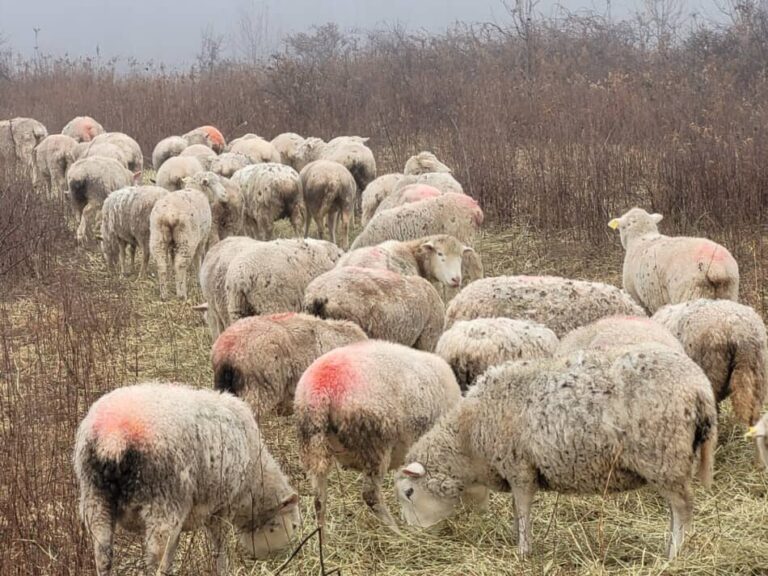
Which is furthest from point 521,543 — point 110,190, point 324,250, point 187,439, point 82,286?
point 110,190

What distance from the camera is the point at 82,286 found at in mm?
10609

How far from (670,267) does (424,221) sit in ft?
9.09

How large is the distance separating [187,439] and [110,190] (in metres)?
9.29

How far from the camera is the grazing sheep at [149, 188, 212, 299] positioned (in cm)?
1032

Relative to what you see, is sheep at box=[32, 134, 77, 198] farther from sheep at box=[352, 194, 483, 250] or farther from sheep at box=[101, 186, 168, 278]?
sheep at box=[352, 194, 483, 250]

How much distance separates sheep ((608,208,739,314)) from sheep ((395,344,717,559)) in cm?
307

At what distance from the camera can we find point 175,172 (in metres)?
13.1

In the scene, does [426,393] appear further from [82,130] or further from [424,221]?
[82,130]

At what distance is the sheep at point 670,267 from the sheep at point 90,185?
23.3ft

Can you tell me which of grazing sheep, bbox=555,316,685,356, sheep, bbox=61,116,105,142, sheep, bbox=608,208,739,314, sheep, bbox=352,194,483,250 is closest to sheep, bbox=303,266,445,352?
grazing sheep, bbox=555,316,685,356

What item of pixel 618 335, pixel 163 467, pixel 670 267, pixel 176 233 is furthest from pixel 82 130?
pixel 163 467

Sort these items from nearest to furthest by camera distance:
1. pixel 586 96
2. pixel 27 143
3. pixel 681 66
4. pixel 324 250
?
1. pixel 324 250
2. pixel 586 96
3. pixel 27 143
4. pixel 681 66

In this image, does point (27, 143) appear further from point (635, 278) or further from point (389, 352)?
point (389, 352)

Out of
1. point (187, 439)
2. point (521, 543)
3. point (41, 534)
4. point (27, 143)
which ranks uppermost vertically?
point (27, 143)
